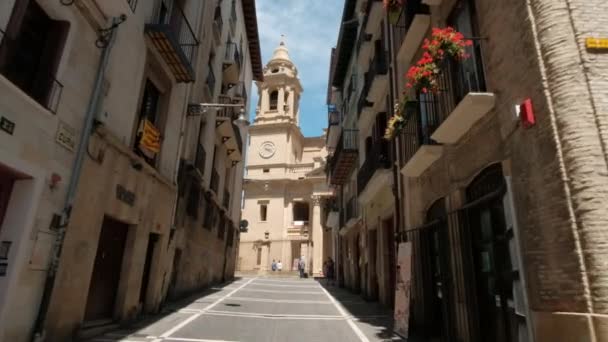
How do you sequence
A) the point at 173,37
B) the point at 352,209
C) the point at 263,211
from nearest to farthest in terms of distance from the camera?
1. the point at 173,37
2. the point at 352,209
3. the point at 263,211

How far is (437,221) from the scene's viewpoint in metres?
7.26

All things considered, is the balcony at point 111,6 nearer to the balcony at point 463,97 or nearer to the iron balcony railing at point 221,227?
the balcony at point 463,97

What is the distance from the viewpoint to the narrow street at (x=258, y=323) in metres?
6.73

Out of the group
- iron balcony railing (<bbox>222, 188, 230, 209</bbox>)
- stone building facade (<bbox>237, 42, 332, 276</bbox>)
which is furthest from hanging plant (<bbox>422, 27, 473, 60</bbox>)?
stone building facade (<bbox>237, 42, 332, 276</bbox>)

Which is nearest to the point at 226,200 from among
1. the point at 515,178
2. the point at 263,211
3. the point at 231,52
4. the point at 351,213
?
the point at 351,213

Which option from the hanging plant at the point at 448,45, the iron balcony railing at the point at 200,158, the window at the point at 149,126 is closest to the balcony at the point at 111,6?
the window at the point at 149,126

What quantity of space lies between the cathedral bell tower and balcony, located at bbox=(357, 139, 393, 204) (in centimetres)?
3289

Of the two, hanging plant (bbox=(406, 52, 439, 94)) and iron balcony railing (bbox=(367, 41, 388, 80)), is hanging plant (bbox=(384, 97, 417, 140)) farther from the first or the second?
iron balcony railing (bbox=(367, 41, 388, 80))

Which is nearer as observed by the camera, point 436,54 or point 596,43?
point 596,43

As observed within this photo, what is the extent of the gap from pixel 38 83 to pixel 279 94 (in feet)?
140

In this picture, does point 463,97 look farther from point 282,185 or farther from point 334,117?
point 282,185

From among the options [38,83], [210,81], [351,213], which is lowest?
[38,83]

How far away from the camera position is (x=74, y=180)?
5.66m

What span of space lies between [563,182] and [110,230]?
787 centimetres
